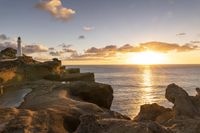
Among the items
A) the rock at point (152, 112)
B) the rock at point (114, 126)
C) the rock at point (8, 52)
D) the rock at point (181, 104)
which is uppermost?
the rock at point (8, 52)

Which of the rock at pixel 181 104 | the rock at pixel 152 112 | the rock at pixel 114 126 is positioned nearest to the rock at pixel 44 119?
the rock at pixel 114 126

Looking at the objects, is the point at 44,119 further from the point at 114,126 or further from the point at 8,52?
the point at 8,52

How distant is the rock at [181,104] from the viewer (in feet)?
117

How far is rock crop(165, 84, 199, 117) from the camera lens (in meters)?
35.8

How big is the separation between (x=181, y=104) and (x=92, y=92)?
46.8 ft

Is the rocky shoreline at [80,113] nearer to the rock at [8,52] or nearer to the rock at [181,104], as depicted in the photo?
the rock at [181,104]

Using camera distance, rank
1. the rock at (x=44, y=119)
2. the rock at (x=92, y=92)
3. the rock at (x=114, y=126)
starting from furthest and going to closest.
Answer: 1. the rock at (x=92, y=92)
2. the rock at (x=44, y=119)
3. the rock at (x=114, y=126)

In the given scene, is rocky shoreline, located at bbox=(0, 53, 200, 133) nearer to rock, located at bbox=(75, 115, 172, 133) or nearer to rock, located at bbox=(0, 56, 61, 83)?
rock, located at bbox=(75, 115, 172, 133)

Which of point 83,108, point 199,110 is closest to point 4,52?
point 199,110

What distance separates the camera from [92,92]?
2809cm

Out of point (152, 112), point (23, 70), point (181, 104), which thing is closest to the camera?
point (181, 104)

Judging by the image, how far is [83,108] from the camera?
18.6 meters

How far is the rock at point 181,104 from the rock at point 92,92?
10.3 m

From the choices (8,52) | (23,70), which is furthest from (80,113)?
(8,52)
